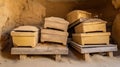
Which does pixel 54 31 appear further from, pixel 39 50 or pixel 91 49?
pixel 91 49

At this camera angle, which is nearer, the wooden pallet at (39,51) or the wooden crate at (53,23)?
the wooden pallet at (39,51)

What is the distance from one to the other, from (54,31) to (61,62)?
652mm

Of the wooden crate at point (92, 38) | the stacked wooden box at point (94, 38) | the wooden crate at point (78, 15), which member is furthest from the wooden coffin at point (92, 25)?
the wooden crate at point (78, 15)

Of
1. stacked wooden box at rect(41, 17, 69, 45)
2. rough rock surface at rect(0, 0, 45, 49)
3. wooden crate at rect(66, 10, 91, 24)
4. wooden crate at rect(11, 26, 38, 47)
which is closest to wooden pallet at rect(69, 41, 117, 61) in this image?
stacked wooden box at rect(41, 17, 69, 45)

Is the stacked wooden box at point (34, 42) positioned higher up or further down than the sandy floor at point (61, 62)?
higher up

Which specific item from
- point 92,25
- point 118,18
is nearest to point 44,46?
point 92,25

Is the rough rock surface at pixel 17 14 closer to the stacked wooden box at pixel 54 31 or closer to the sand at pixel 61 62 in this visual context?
the sand at pixel 61 62

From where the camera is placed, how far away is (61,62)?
3230 mm

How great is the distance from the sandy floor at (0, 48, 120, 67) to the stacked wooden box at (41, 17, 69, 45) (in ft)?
1.20

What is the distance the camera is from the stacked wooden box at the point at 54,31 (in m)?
3.53

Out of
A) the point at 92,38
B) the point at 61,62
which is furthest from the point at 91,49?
the point at 61,62

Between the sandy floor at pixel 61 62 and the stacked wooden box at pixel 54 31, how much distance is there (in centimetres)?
37

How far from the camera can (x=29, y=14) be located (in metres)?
4.74

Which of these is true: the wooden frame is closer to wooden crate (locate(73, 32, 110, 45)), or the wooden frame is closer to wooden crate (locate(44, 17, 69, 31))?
wooden crate (locate(44, 17, 69, 31))
